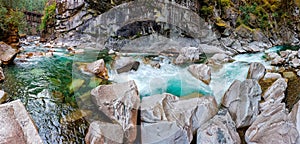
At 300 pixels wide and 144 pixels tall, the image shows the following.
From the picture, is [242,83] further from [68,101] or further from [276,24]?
[276,24]

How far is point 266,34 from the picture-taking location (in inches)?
521

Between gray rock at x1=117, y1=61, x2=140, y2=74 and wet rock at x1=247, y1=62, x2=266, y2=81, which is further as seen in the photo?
gray rock at x1=117, y1=61, x2=140, y2=74

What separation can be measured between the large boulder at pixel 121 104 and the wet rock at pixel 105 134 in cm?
11

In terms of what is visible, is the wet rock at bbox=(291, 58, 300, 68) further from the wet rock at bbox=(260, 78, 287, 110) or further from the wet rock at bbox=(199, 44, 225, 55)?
the wet rock at bbox=(199, 44, 225, 55)

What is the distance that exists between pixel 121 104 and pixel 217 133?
54.4 inches

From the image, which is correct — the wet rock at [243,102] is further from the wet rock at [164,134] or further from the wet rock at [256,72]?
the wet rock at [256,72]

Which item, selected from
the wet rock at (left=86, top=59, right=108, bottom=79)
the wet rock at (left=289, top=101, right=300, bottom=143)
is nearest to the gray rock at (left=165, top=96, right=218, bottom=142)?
the wet rock at (left=289, top=101, right=300, bottom=143)

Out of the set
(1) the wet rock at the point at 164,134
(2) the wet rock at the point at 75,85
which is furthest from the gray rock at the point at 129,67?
(1) the wet rock at the point at 164,134

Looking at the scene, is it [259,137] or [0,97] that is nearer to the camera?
[259,137]

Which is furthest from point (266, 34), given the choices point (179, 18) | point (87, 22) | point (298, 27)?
point (87, 22)

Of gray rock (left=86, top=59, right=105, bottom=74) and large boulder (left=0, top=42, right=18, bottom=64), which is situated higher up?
large boulder (left=0, top=42, right=18, bottom=64)

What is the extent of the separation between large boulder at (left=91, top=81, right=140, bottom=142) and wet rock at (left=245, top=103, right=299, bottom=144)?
1592 mm

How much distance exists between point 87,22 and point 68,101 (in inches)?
333

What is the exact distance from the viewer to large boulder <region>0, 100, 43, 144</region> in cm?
191
